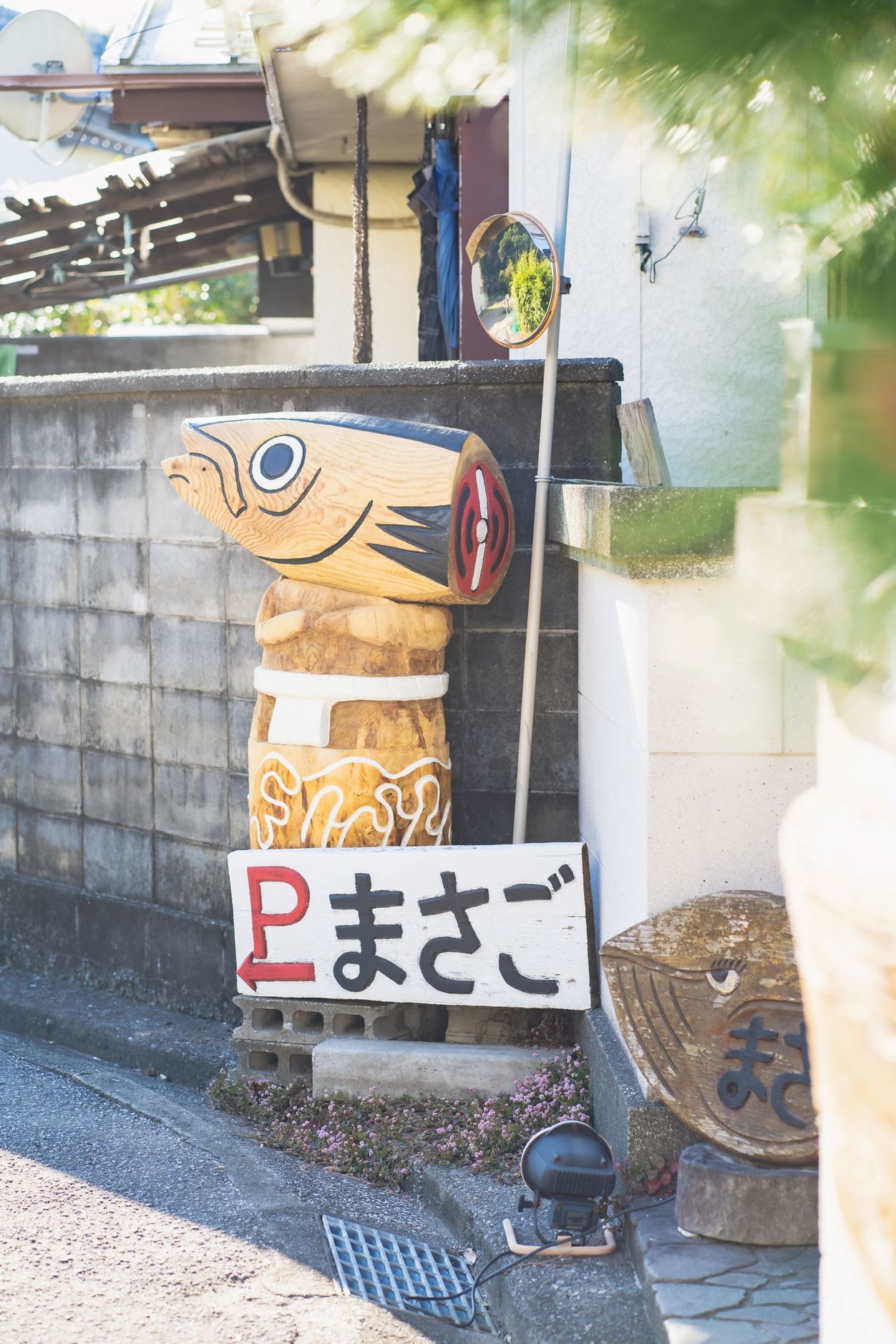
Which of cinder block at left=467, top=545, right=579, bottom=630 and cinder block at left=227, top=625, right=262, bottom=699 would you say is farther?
cinder block at left=227, top=625, right=262, bottom=699

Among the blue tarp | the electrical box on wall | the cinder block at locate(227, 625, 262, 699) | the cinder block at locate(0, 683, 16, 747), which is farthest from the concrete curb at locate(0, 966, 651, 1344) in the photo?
the blue tarp

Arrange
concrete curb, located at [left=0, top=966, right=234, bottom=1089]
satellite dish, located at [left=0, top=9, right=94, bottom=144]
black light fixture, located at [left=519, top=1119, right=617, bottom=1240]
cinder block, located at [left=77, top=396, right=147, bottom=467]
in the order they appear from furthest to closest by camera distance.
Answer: satellite dish, located at [left=0, top=9, right=94, bottom=144] → cinder block, located at [left=77, top=396, right=147, bottom=467] → concrete curb, located at [left=0, top=966, right=234, bottom=1089] → black light fixture, located at [left=519, top=1119, right=617, bottom=1240]

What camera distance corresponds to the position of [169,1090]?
16.4 feet

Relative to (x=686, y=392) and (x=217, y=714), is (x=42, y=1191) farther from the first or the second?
(x=686, y=392)

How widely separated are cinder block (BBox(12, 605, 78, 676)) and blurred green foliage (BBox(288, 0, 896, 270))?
5.26 meters

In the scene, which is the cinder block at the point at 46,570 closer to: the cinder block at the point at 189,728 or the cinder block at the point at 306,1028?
the cinder block at the point at 189,728

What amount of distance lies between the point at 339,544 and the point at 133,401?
5.78 ft

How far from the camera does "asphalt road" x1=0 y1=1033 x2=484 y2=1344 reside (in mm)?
3320

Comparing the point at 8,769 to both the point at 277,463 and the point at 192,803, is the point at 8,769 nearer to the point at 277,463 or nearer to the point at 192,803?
the point at 192,803

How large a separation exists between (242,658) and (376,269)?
6.32 metres

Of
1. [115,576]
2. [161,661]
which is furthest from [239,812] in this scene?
[115,576]

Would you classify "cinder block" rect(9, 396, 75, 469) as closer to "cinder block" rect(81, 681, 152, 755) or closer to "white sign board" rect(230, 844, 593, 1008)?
"cinder block" rect(81, 681, 152, 755)

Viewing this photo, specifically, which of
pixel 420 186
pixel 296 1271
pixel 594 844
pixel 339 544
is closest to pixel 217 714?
pixel 339 544

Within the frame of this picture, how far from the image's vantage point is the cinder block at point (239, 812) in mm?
5387
